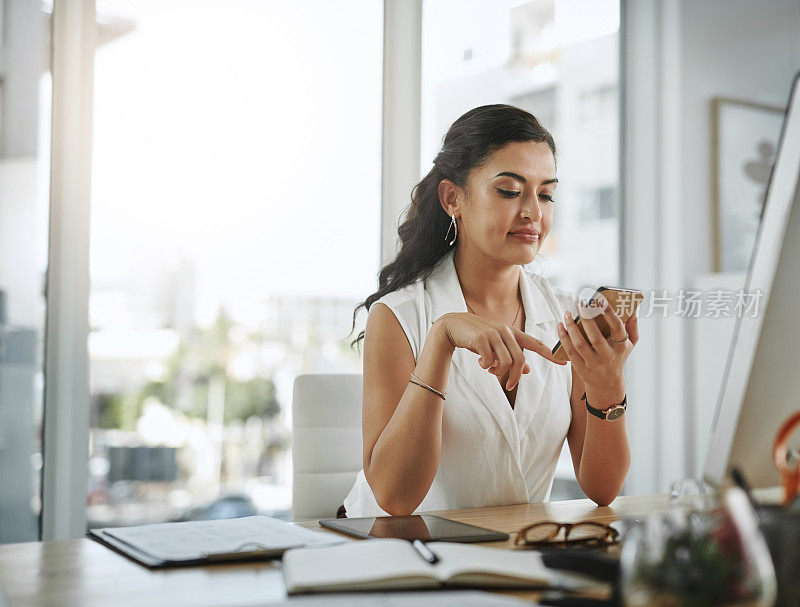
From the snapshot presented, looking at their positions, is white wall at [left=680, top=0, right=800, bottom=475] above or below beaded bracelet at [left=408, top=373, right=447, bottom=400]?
above

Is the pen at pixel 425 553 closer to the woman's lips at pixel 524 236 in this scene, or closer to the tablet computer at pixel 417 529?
the tablet computer at pixel 417 529

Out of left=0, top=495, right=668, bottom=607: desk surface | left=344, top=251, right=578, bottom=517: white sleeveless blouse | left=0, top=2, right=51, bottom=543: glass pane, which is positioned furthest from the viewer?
left=0, top=2, right=51, bottom=543: glass pane

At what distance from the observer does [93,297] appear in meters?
2.10

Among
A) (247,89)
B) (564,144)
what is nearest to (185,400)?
(247,89)

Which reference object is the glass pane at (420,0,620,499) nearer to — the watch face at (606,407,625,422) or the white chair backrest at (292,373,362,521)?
the white chair backrest at (292,373,362,521)

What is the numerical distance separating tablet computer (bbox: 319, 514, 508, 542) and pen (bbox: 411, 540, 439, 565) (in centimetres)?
9

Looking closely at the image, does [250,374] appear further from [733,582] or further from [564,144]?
[733,582]

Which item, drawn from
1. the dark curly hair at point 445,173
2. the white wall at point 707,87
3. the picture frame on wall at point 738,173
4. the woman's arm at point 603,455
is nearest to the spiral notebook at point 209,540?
the woman's arm at point 603,455

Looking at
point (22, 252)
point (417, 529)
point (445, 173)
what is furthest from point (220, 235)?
point (417, 529)

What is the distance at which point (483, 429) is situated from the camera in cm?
151

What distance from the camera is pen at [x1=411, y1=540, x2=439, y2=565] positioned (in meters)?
0.81

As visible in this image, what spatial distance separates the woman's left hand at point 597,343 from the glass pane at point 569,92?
160 cm

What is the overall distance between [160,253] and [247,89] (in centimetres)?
55

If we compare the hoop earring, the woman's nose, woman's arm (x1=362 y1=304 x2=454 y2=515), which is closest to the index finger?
woman's arm (x1=362 y1=304 x2=454 y2=515)
